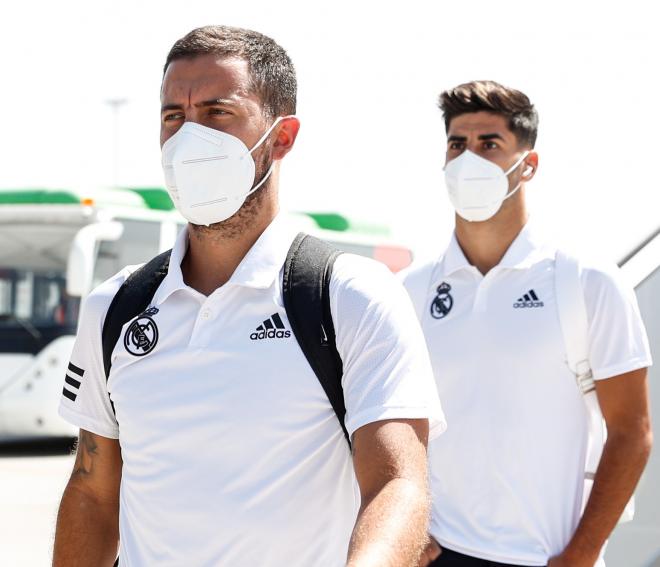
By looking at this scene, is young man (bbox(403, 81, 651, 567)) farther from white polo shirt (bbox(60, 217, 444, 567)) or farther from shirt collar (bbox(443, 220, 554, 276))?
white polo shirt (bbox(60, 217, 444, 567))

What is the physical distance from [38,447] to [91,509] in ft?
45.0

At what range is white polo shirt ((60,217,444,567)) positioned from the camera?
7.37ft

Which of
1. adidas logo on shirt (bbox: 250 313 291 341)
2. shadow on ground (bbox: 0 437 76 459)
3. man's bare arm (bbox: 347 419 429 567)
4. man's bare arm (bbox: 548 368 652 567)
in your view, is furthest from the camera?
shadow on ground (bbox: 0 437 76 459)

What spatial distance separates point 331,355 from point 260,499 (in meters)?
0.31

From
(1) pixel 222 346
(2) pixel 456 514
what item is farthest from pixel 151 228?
(1) pixel 222 346

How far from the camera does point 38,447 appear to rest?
15820mm

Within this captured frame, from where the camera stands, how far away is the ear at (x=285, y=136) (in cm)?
268

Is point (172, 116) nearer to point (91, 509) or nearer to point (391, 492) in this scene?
point (91, 509)

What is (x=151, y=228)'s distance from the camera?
1452 cm

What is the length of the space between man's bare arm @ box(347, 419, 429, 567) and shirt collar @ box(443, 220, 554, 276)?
149cm

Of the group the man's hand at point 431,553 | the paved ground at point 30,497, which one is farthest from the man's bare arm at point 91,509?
the paved ground at point 30,497

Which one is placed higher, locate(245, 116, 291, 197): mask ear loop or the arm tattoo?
locate(245, 116, 291, 197): mask ear loop

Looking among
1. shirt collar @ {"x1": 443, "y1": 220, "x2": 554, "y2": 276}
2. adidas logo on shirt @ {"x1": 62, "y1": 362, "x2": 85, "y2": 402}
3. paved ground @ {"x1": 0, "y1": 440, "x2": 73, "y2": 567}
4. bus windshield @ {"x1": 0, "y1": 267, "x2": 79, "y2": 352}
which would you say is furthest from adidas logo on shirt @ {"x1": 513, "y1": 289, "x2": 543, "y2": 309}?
bus windshield @ {"x1": 0, "y1": 267, "x2": 79, "y2": 352}

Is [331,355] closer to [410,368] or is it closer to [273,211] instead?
[410,368]
